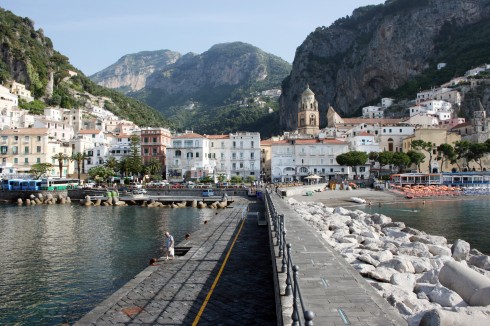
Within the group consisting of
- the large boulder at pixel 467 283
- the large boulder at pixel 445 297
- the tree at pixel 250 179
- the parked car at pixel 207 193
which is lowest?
the large boulder at pixel 445 297

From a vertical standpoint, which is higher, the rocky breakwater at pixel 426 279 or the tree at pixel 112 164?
the tree at pixel 112 164

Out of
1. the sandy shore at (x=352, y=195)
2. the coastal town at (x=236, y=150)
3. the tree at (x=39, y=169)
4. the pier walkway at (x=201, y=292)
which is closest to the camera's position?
the pier walkway at (x=201, y=292)

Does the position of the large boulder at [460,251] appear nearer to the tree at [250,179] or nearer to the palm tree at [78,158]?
the tree at [250,179]

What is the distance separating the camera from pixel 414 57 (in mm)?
155750

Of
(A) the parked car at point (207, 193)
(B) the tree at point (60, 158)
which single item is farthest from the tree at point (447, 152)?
(B) the tree at point (60, 158)

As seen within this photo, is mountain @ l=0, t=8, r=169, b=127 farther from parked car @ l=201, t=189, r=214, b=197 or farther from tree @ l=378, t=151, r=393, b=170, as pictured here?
tree @ l=378, t=151, r=393, b=170

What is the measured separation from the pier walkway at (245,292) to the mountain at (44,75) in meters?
111

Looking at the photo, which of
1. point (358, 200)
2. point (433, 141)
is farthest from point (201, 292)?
point (433, 141)

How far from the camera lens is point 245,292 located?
13438 millimetres

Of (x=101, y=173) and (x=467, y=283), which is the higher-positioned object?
(x=101, y=173)

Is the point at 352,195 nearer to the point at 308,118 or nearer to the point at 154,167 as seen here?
the point at 154,167

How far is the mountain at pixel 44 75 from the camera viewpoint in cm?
12438

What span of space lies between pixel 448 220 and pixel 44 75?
126m

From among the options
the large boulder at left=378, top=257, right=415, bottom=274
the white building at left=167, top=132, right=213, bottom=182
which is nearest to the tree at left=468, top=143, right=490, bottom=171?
the white building at left=167, top=132, right=213, bottom=182
